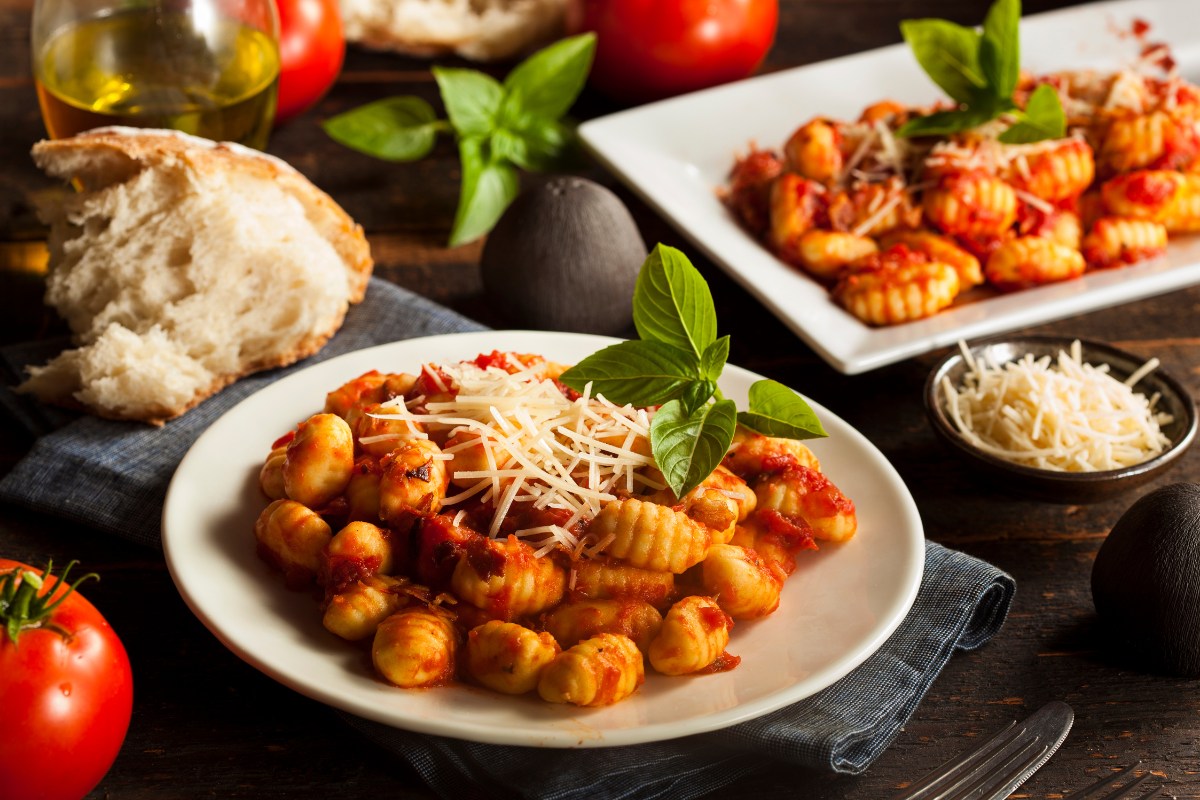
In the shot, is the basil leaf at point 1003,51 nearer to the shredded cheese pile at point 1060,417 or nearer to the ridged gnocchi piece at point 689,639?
the shredded cheese pile at point 1060,417

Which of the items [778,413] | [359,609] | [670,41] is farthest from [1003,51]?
[359,609]

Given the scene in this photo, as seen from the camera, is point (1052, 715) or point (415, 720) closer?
point (415, 720)

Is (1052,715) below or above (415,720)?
A: below

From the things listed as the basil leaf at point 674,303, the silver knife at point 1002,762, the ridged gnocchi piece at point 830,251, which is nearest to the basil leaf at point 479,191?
the ridged gnocchi piece at point 830,251

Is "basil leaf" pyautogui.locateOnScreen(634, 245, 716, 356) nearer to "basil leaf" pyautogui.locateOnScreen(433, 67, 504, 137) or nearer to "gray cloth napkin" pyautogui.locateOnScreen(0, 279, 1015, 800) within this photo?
"gray cloth napkin" pyautogui.locateOnScreen(0, 279, 1015, 800)

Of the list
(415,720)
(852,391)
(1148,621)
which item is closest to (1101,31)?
(852,391)

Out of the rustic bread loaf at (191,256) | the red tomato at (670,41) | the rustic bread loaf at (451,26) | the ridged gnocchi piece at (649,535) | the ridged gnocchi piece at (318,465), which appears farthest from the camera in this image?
the rustic bread loaf at (451,26)

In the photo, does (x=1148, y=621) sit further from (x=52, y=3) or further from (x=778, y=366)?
(x=52, y=3)
